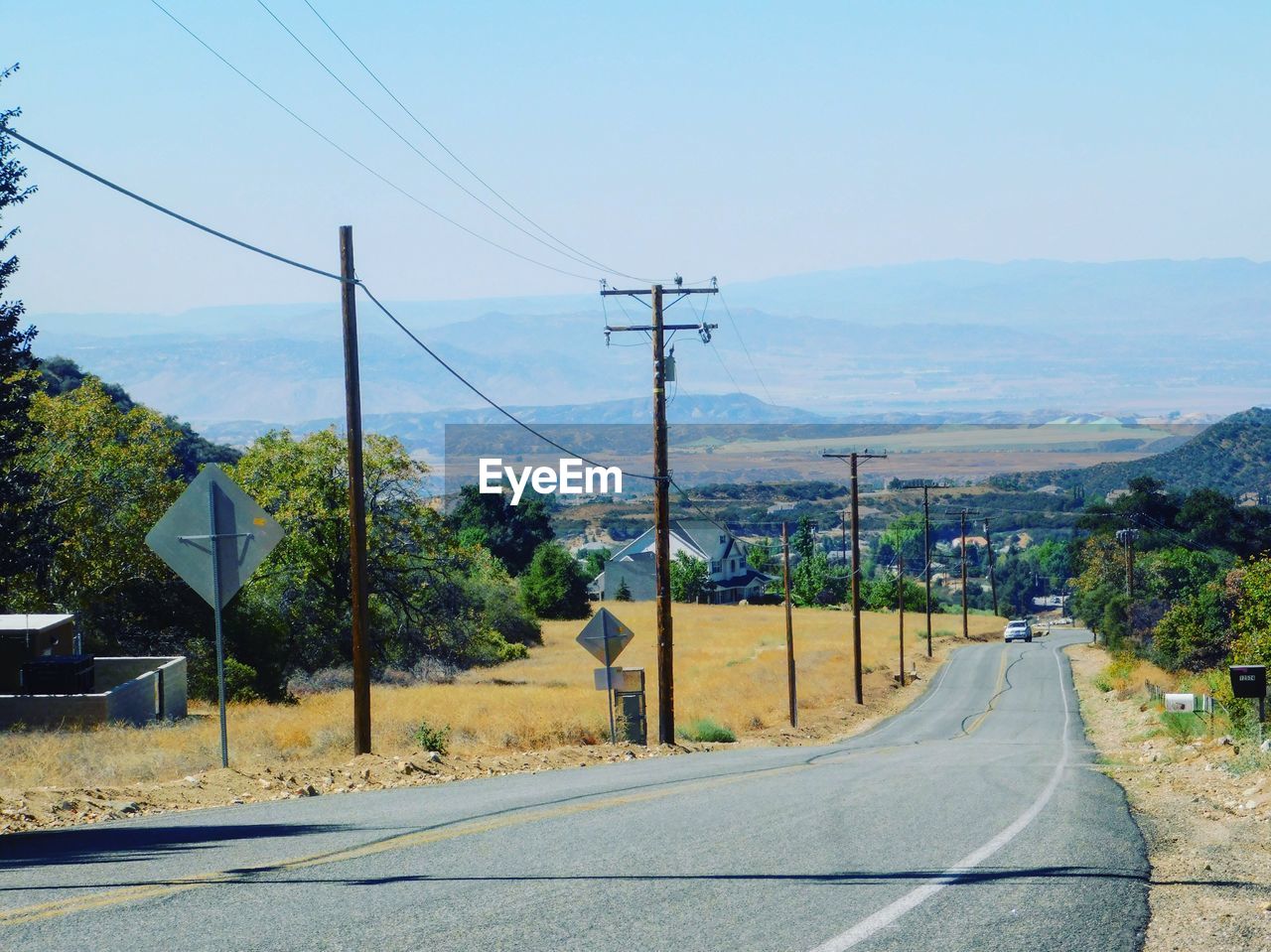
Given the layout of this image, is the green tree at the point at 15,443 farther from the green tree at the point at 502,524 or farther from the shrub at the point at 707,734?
the green tree at the point at 502,524

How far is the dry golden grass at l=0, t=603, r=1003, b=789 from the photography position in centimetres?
1683

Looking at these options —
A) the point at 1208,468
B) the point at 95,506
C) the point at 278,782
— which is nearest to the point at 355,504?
the point at 278,782

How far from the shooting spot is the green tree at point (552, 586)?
89.5m

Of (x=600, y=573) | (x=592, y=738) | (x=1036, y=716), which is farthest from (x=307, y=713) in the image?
(x=600, y=573)

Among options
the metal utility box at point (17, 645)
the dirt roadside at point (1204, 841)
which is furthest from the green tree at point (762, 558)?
the dirt roadside at point (1204, 841)

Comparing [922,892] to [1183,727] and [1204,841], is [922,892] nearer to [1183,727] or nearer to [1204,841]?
[1204,841]

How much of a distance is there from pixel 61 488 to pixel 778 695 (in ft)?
82.2

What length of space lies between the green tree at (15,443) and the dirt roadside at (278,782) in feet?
42.8

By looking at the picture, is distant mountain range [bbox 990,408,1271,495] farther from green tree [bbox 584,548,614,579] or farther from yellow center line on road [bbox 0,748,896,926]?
yellow center line on road [bbox 0,748,896,926]

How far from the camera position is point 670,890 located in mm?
7910

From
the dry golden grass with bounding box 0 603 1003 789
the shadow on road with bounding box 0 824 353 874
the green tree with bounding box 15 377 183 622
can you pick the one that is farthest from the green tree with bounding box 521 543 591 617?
the shadow on road with bounding box 0 824 353 874

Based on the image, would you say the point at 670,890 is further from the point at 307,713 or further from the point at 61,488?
the point at 61,488

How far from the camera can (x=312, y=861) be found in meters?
8.76

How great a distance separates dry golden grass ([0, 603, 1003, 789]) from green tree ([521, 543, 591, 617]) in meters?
4.57
